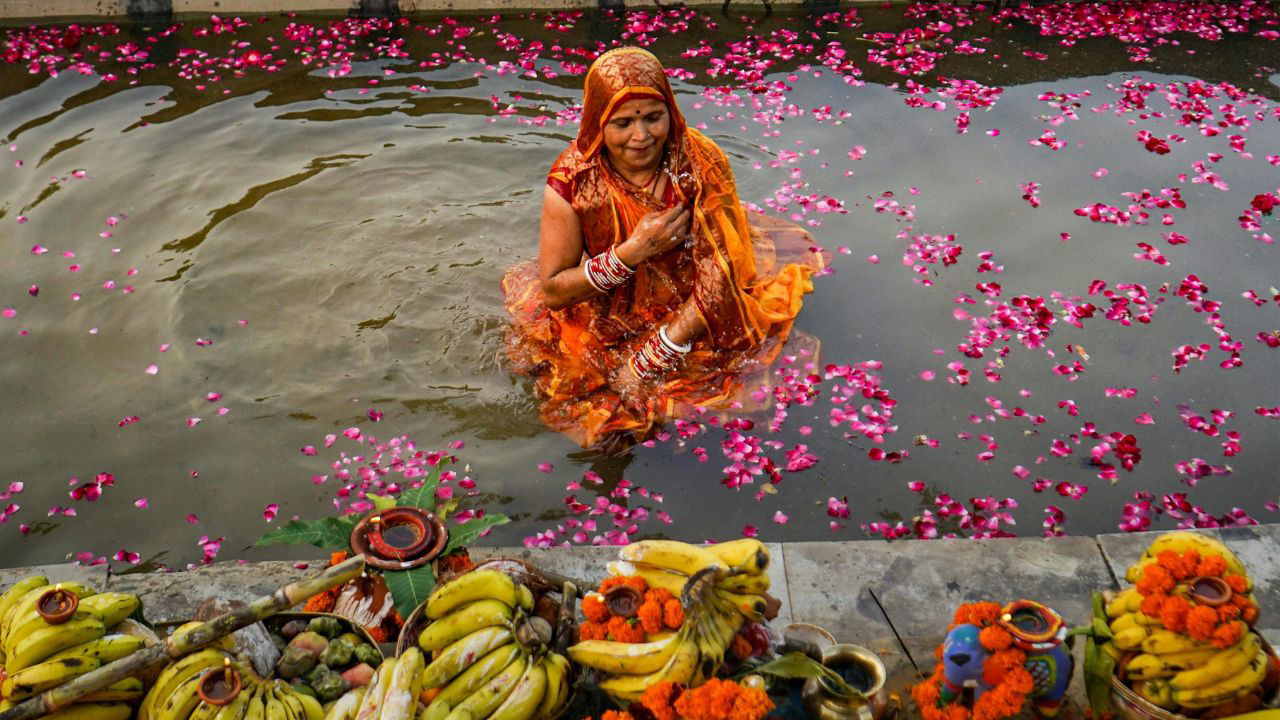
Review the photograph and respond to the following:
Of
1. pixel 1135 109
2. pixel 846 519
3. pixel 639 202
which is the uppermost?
pixel 639 202

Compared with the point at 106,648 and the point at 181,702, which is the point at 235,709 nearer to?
the point at 181,702

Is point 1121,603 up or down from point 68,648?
down

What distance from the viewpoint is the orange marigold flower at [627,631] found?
2727 mm

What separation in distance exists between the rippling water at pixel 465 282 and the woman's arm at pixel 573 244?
770 mm

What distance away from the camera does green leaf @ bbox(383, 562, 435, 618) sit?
9.41 ft

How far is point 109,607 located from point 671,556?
1.67 m

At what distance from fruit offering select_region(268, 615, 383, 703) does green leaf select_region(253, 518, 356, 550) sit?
9.2 inches

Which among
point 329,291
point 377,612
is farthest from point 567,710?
point 329,291

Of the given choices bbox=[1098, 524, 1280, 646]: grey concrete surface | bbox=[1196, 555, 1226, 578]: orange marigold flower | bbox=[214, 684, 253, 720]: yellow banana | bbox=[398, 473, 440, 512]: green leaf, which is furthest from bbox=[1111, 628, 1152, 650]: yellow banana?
bbox=[214, 684, 253, 720]: yellow banana

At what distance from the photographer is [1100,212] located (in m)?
6.86

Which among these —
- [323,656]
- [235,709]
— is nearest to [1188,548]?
[323,656]

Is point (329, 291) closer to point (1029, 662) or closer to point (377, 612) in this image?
point (377, 612)

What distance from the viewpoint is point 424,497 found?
124 inches

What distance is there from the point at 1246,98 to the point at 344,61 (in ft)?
26.0
